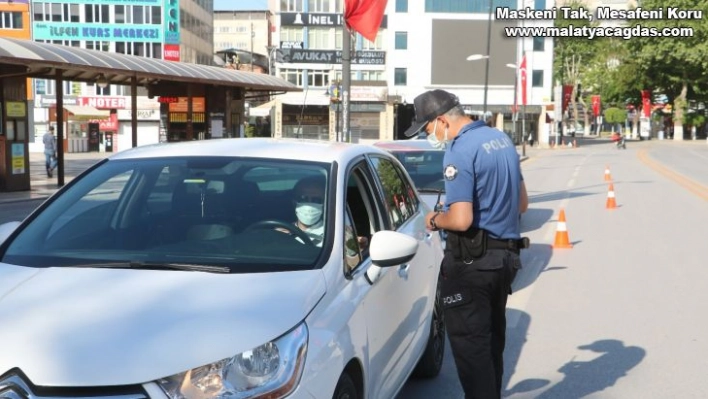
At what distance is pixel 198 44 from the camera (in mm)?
89375

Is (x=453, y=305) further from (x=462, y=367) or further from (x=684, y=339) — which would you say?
(x=684, y=339)

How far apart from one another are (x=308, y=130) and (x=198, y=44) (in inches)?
768

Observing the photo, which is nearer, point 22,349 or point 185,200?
point 22,349

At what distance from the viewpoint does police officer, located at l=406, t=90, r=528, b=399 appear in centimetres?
432

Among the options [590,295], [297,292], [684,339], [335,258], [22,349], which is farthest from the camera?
[590,295]

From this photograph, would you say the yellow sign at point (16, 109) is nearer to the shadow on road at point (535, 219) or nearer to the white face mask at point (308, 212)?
the shadow on road at point (535, 219)

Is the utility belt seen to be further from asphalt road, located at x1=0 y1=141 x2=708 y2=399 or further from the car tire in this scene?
asphalt road, located at x1=0 y1=141 x2=708 y2=399

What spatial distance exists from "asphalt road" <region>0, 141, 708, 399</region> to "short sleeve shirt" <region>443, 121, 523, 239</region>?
5.47ft

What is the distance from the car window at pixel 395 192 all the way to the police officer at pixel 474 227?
2.54 feet

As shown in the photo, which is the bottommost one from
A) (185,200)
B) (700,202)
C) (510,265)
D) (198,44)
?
(700,202)

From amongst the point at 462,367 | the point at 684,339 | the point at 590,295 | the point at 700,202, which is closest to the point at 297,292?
the point at 462,367

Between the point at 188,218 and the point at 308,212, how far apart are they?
0.57 metres

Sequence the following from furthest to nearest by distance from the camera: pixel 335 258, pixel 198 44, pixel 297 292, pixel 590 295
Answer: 1. pixel 198 44
2. pixel 590 295
3. pixel 335 258
4. pixel 297 292

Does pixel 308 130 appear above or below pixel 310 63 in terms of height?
below
